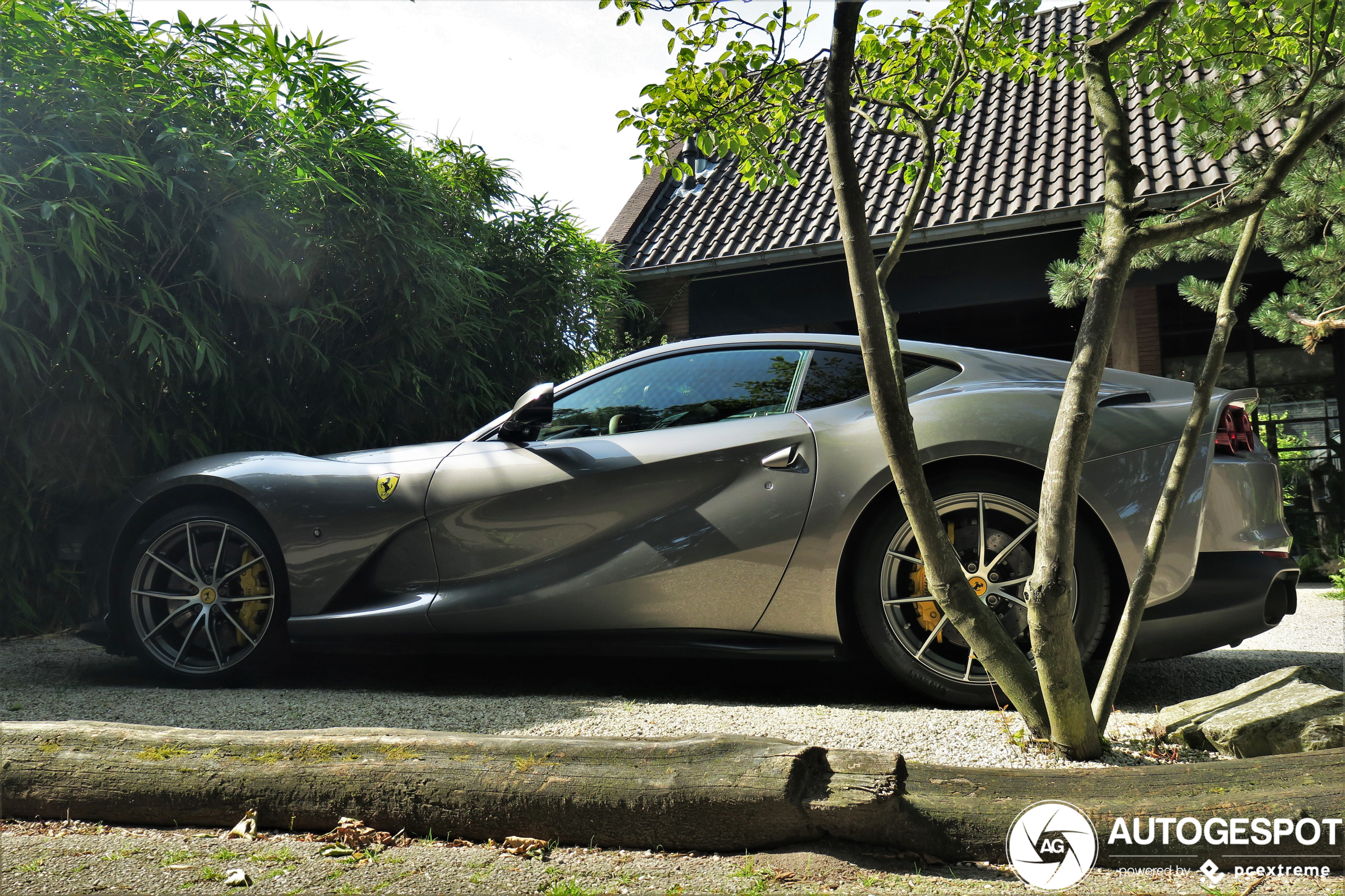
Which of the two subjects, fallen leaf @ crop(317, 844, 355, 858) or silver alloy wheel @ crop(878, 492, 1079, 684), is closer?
fallen leaf @ crop(317, 844, 355, 858)

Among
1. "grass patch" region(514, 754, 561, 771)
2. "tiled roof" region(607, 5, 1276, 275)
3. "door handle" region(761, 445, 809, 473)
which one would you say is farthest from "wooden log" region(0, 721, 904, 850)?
"tiled roof" region(607, 5, 1276, 275)

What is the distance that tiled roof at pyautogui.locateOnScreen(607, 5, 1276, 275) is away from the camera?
23.1ft

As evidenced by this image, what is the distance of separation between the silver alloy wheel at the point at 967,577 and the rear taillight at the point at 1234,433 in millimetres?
587

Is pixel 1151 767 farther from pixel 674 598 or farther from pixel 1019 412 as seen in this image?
pixel 674 598

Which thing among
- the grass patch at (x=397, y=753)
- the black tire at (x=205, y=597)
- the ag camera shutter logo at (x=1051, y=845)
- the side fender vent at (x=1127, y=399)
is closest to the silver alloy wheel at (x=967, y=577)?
the side fender vent at (x=1127, y=399)

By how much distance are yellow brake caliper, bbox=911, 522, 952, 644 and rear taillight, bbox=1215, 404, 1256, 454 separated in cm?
81

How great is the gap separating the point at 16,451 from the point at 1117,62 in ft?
14.6

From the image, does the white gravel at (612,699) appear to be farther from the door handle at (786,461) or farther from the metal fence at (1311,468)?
the metal fence at (1311,468)

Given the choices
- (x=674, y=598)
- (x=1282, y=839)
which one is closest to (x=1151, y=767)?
(x=1282, y=839)

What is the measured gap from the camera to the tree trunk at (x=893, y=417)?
182 centimetres

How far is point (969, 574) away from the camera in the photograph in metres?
2.51

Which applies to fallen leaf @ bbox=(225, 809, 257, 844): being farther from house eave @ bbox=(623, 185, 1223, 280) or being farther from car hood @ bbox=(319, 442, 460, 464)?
house eave @ bbox=(623, 185, 1223, 280)

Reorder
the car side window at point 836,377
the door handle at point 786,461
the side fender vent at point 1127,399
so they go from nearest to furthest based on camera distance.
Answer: the side fender vent at point 1127,399 < the door handle at point 786,461 < the car side window at point 836,377

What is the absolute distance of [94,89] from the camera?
355 cm
